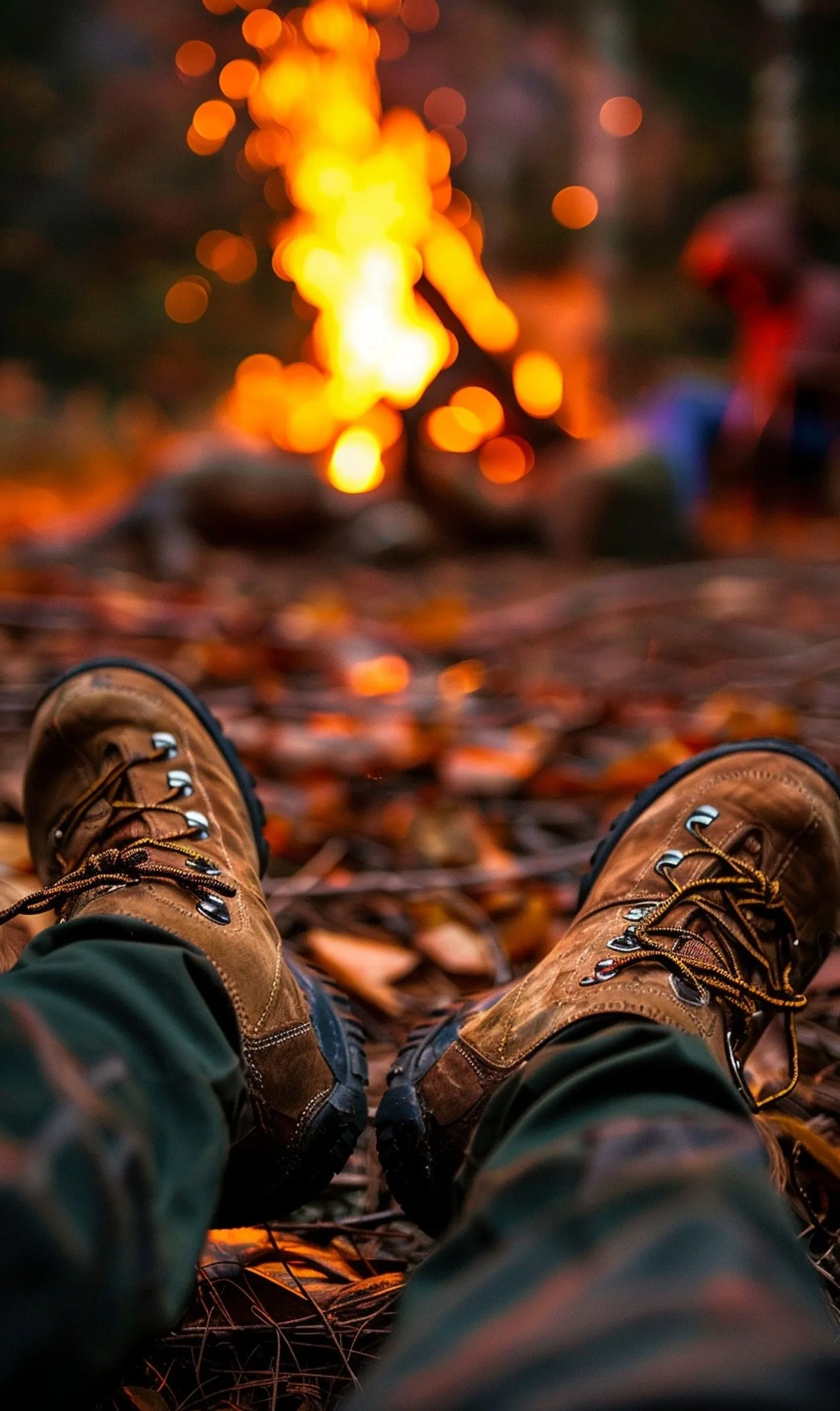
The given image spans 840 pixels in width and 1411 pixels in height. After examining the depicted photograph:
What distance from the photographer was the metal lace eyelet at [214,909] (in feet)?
2.85

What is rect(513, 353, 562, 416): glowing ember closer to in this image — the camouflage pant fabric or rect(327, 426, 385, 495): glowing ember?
rect(327, 426, 385, 495): glowing ember

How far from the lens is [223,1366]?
0.73 m

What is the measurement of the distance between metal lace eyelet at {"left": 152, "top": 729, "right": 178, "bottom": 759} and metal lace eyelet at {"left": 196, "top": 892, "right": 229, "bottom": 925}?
0.91 feet

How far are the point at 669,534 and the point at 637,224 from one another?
5.49 meters

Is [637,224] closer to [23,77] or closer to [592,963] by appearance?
[23,77]

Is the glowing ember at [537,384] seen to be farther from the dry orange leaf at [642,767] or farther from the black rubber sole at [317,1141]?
the black rubber sole at [317,1141]

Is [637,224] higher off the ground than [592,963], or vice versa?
[637,224]

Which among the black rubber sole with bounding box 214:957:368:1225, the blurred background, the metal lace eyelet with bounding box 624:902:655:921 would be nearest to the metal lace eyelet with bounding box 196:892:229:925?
the black rubber sole with bounding box 214:957:368:1225

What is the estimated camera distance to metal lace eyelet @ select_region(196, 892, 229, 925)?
870mm

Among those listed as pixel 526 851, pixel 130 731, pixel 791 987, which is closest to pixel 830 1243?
pixel 791 987

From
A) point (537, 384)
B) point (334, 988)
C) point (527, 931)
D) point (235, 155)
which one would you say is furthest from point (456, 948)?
point (235, 155)

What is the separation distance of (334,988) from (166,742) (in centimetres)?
34

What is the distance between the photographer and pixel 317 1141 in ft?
2.69

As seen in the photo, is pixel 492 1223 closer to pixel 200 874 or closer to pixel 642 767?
pixel 200 874
